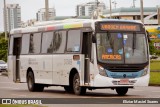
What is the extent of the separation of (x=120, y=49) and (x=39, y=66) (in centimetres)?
588

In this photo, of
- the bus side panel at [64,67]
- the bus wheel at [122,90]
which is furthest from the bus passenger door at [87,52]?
the bus wheel at [122,90]

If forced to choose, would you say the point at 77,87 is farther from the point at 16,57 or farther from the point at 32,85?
the point at 16,57

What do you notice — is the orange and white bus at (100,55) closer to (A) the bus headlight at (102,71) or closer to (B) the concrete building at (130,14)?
(A) the bus headlight at (102,71)

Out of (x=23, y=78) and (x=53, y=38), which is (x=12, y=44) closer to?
(x=23, y=78)

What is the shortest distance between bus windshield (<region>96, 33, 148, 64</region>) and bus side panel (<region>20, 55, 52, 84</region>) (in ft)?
13.6

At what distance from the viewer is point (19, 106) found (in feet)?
59.4

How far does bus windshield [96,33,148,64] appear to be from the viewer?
24.9 m

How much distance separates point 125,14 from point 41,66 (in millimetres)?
131099

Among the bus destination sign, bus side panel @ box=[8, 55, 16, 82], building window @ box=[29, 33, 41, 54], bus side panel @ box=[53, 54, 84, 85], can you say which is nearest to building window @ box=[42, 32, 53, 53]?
building window @ box=[29, 33, 41, 54]

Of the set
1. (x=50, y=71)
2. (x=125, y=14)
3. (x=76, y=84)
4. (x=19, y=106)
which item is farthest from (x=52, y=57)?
(x=125, y=14)

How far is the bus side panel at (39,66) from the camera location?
28781 mm

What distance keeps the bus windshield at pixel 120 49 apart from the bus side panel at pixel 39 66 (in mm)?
4158

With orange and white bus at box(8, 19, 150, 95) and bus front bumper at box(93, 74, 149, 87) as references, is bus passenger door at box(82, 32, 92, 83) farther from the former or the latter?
bus front bumper at box(93, 74, 149, 87)

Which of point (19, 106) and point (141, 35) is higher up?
point (141, 35)
